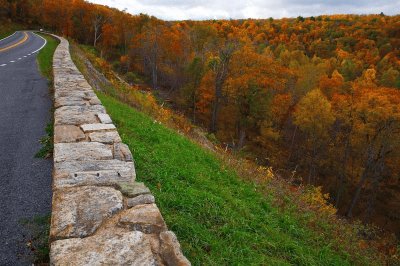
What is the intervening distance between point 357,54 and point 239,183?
7397 cm

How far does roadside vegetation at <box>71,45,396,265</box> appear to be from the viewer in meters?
4.10

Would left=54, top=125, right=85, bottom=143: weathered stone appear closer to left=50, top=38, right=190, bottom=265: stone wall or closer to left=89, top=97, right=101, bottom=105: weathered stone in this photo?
left=50, top=38, right=190, bottom=265: stone wall

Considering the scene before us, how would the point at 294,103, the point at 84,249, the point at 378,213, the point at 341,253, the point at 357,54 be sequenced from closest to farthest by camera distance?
the point at 84,249, the point at 341,253, the point at 378,213, the point at 294,103, the point at 357,54

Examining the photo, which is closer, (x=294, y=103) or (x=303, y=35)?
(x=294, y=103)

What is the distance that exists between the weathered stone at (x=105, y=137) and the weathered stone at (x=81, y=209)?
5.06 ft

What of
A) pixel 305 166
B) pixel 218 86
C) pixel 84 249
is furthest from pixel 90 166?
pixel 305 166

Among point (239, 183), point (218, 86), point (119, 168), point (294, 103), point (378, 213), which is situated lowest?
point (378, 213)

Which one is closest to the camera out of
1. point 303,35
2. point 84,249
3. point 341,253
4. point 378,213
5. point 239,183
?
point 84,249

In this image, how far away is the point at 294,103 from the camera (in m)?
48.9

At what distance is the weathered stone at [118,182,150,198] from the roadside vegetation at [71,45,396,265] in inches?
20.7

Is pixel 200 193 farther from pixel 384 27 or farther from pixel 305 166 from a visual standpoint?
pixel 384 27

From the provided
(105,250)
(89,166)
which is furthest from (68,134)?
(105,250)

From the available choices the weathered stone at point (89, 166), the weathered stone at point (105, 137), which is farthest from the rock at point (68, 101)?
the weathered stone at point (89, 166)

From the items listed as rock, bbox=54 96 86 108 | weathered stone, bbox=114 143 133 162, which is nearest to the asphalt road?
rock, bbox=54 96 86 108
